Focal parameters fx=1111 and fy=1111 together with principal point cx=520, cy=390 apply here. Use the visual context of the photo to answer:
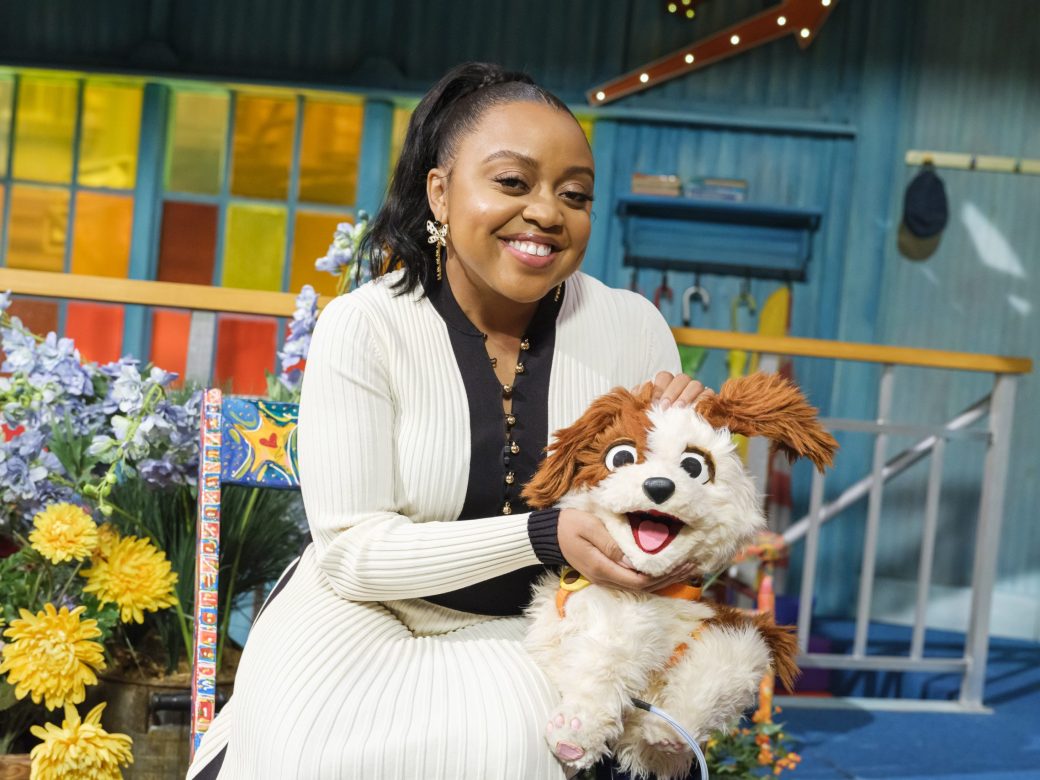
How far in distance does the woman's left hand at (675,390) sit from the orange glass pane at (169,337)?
10.8 feet

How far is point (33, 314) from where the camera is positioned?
2.49 m

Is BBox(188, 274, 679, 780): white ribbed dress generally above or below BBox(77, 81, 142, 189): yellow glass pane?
below

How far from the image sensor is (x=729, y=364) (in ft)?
14.6

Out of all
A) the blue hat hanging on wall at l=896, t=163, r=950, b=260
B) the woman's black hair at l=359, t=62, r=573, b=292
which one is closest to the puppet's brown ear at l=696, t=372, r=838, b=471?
the woman's black hair at l=359, t=62, r=573, b=292

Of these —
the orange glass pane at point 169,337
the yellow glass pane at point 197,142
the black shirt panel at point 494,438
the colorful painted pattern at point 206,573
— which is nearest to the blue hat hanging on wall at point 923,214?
the yellow glass pane at point 197,142

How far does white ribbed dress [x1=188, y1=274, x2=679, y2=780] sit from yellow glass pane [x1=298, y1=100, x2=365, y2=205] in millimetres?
3158

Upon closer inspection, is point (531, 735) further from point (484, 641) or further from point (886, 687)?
point (886, 687)

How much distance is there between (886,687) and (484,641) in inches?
110

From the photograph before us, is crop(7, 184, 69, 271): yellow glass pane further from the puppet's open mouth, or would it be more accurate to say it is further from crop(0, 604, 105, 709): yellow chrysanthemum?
the puppet's open mouth

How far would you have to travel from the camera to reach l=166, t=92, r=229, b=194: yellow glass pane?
461cm

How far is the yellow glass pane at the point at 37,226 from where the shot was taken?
461cm

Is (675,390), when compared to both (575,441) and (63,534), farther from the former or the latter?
(63,534)

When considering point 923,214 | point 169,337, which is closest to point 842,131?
point 923,214

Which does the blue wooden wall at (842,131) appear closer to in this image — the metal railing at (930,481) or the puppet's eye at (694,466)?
the metal railing at (930,481)
